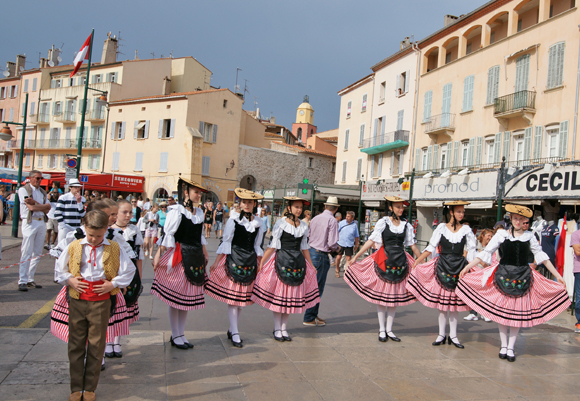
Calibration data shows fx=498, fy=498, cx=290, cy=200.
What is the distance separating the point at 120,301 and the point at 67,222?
4.95 m

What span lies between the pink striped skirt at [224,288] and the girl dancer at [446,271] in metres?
2.34

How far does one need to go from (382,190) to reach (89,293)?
19044mm

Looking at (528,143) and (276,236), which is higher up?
(528,143)

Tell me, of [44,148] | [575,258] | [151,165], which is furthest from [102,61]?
[575,258]

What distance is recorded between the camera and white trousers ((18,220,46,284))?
8.80 metres

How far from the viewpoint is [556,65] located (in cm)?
2041

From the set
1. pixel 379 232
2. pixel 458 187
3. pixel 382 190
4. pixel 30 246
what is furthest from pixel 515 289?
Result: pixel 382 190

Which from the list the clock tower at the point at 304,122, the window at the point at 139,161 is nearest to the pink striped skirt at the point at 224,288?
the window at the point at 139,161

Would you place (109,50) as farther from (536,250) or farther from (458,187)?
(536,250)

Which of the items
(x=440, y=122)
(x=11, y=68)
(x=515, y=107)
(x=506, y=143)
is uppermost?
(x=11, y=68)

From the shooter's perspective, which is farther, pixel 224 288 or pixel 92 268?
pixel 224 288

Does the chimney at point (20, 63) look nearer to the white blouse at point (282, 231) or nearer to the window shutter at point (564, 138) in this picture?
the window shutter at point (564, 138)

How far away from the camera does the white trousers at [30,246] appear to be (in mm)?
8797

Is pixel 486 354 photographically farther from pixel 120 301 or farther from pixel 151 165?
pixel 151 165
